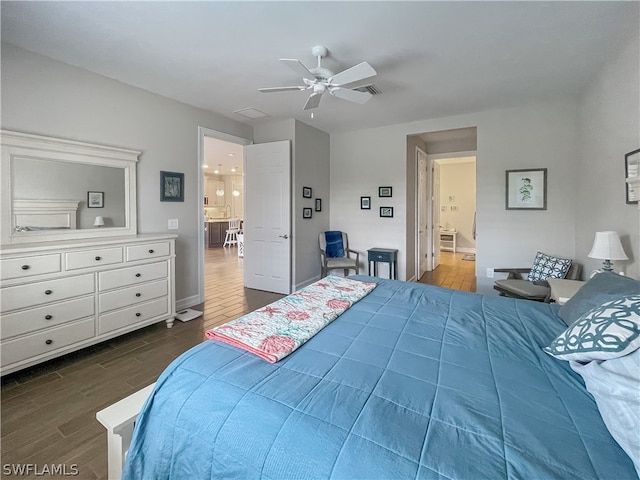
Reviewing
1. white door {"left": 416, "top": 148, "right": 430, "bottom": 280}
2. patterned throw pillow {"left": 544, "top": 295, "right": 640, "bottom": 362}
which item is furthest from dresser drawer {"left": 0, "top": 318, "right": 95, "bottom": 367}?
white door {"left": 416, "top": 148, "right": 430, "bottom": 280}

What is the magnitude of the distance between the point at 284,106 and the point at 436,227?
458cm

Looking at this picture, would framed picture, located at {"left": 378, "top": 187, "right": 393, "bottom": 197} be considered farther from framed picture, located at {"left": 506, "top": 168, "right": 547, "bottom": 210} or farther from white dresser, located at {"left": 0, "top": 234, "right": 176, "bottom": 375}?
white dresser, located at {"left": 0, "top": 234, "right": 176, "bottom": 375}

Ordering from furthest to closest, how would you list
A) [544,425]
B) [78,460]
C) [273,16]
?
[273,16]
[78,460]
[544,425]

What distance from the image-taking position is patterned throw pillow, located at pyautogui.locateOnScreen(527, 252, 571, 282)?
3342 millimetres

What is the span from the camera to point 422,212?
569 cm

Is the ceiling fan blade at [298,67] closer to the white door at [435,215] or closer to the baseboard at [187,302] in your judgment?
the baseboard at [187,302]

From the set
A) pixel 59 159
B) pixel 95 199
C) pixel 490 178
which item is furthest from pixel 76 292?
pixel 490 178

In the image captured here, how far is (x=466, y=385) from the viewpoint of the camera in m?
1.08

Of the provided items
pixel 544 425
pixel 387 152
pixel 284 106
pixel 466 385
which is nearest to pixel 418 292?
pixel 466 385

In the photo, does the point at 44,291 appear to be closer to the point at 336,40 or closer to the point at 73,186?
the point at 73,186

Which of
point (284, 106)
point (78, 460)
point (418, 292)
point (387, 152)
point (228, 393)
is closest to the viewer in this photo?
point (228, 393)

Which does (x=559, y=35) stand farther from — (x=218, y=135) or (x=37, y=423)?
(x=37, y=423)

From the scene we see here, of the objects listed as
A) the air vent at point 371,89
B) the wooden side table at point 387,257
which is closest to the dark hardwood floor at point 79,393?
the wooden side table at point 387,257

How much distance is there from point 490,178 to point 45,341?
516cm
